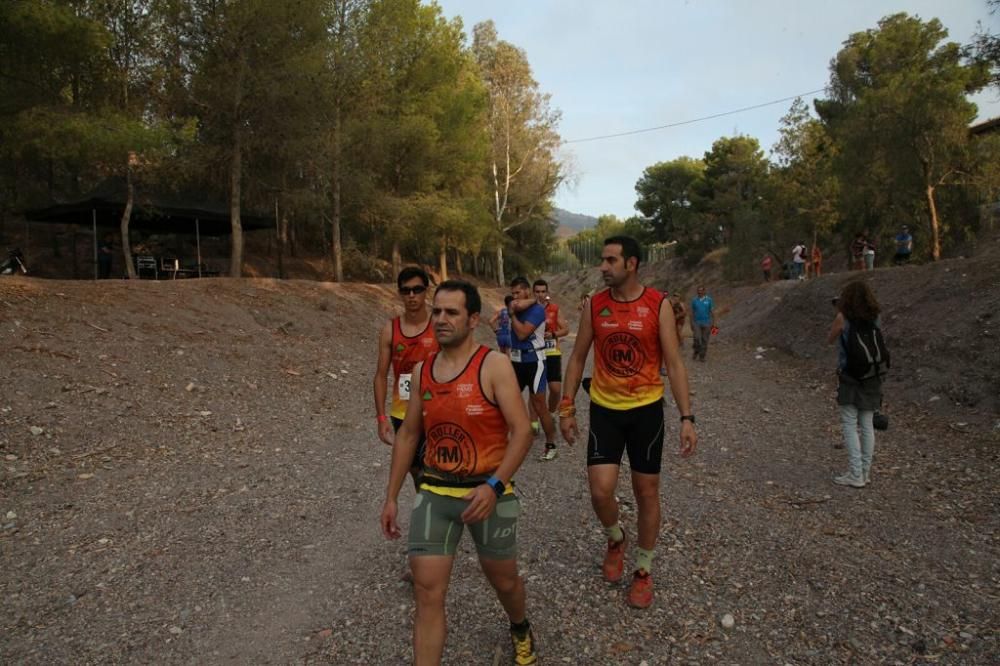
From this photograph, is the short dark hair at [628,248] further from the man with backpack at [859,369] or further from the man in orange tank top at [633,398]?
the man with backpack at [859,369]

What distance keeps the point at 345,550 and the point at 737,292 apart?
28.9 metres

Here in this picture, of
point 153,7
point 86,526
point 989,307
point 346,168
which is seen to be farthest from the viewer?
point 346,168

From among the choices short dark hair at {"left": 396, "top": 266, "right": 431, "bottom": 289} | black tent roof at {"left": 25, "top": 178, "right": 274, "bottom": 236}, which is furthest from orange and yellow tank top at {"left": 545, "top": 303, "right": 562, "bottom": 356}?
black tent roof at {"left": 25, "top": 178, "right": 274, "bottom": 236}

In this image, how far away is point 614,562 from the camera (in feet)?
12.6

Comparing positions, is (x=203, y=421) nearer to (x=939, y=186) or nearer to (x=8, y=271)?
(x=8, y=271)

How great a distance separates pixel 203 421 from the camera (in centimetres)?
797

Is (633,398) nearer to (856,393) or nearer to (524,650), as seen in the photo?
(524,650)

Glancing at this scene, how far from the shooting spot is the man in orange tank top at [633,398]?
3555 millimetres

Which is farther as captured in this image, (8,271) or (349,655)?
(8,271)

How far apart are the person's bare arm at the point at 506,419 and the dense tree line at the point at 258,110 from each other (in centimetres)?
1140

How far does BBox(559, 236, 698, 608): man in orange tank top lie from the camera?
355 cm

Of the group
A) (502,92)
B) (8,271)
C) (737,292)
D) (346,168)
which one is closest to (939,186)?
(737,292)

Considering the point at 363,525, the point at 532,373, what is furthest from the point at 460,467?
the point at 532,373

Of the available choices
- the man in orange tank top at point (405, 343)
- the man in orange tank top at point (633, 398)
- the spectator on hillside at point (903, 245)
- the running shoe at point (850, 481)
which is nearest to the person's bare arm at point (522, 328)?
the man in orange tank top at point (405, 343)
